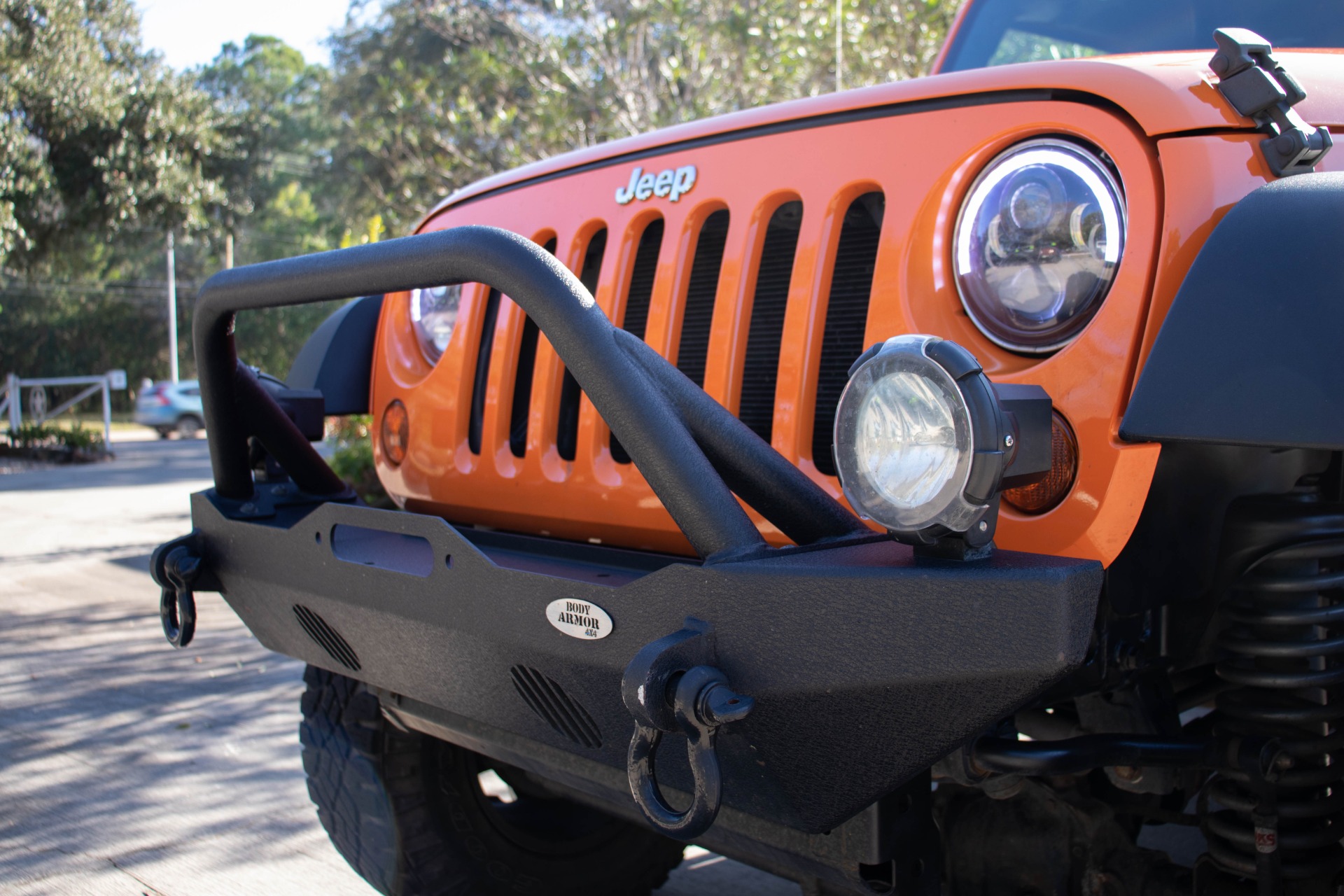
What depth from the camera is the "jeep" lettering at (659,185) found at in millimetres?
2027

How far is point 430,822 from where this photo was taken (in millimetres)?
2344

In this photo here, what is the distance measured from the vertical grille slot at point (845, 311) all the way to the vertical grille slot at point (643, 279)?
46cm

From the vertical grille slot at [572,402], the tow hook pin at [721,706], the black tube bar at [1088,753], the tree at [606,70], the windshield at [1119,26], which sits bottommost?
the black tube bar at [1088,753]

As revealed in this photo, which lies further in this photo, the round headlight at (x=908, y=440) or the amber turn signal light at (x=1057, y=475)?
the amber turn signal light at (x=1057, y=475)

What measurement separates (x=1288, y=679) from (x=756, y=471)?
2.77 ft

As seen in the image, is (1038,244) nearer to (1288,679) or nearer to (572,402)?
(1288,679)

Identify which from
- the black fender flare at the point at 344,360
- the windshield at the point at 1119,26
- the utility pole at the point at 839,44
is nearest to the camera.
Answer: the windshield at the point at 1119,26

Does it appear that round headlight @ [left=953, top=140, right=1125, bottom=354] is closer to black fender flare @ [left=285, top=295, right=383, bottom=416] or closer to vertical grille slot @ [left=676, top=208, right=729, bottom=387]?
vertical grille slot @ [left=676, top=208, right=729, bottom=387]

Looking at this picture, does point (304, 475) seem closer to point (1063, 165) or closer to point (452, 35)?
point (1063, 165)

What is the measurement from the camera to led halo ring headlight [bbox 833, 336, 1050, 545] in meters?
1.20

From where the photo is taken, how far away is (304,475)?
227 cm

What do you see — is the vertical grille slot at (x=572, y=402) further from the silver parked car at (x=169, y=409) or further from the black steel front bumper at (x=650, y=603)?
the silver parked car at (x=169, y=409)

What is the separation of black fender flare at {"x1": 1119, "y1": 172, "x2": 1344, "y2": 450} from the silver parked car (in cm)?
2818

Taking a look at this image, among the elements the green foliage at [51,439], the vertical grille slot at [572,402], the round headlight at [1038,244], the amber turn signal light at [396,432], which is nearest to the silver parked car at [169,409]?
the green foliage at [51,439]
